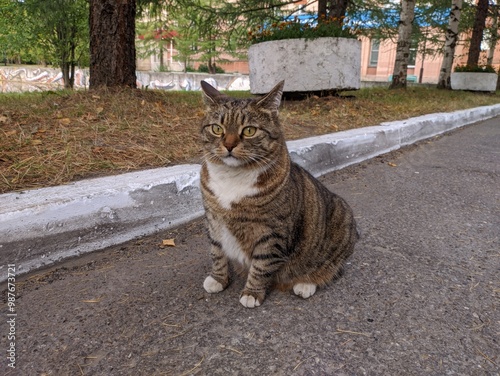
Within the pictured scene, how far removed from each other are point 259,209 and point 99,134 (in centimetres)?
236

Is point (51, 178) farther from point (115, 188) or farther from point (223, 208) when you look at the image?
point (223, 208)

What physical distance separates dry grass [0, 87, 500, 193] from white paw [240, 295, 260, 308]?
1.60 metres

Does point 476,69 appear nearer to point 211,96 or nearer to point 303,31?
point 303,31

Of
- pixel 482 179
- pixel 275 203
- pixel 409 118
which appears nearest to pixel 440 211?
pixel 482 179

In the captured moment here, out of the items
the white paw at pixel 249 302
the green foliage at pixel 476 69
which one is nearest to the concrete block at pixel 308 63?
the white paw at pixel 249 302

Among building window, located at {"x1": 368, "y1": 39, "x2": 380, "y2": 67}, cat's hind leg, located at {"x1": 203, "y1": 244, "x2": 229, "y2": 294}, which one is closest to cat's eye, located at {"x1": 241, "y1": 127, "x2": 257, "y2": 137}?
cat's hind leg, located at {"x1": 203, "y1": 244, "x2": 229, "y2": 294}

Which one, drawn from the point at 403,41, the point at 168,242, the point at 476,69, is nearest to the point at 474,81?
the point at 476,69

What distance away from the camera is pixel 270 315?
1.72m

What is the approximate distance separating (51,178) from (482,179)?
14.2 ft

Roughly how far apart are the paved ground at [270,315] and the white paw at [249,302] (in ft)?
0.10

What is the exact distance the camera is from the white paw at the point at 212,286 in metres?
1.92

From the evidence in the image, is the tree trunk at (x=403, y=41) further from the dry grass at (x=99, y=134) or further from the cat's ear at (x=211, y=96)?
the cat's ear at (x=211, y=96)

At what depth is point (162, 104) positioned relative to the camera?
5.08m

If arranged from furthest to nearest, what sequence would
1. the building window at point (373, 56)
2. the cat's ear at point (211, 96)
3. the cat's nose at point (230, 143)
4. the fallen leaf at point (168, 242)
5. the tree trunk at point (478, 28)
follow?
the building window at point (373, 56) → the tree trunk at point (478, 28) → the fallen leaf at point (168, 242) → the cat's ear at point (211, 96) → the cat's nose at point (230, 143)
